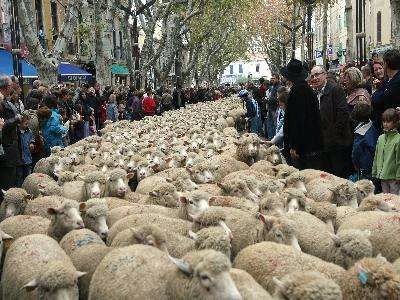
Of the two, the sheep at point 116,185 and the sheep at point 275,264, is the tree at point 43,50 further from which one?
the sheep at point 275,264

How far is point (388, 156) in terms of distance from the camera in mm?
6246

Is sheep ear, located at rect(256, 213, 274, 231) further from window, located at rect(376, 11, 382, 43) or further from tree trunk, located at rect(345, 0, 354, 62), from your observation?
window, located at rect(376, 11, 382, 43)

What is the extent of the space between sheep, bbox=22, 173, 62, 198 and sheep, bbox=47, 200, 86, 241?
62.3 inches

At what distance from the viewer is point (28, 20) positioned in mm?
13195

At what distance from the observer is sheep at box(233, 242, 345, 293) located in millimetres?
3617

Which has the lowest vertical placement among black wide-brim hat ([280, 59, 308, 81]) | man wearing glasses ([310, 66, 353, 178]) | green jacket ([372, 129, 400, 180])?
green jacket ([372, 129, 400, 180])

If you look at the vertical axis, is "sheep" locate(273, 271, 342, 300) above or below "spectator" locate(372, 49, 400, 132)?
below

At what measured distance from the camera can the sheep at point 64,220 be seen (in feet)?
16.6

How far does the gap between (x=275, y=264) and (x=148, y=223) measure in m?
1.37

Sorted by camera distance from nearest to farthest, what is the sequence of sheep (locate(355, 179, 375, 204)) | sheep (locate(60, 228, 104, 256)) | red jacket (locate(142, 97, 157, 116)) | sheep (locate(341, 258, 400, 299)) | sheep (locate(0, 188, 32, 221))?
sheep (locate(341, 258, 400, 299)) → sheep (locate(60, 228, 104, 256)) → sheep (locate(355, 179, 375, 204)) → sheep (locate(0, 188, 32, 221)) → red jacket (locate(142, 97, 157, 116))

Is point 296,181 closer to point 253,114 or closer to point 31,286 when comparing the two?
point 31,286

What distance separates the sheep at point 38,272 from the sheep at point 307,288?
1339 millimetres

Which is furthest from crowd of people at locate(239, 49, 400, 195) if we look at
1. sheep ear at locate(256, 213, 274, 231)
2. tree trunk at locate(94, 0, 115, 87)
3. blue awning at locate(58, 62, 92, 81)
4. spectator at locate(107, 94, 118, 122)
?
blue awning at locate(58, 62, 92, 81)

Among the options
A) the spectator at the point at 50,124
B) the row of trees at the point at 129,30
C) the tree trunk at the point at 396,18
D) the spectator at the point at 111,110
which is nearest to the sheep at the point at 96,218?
the spectator at the point at 50,124
